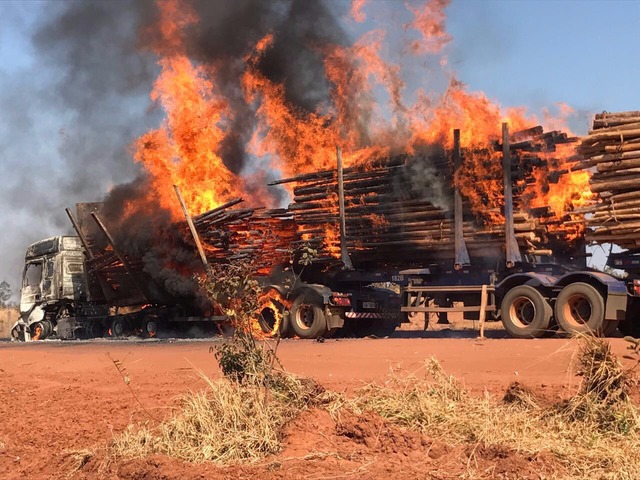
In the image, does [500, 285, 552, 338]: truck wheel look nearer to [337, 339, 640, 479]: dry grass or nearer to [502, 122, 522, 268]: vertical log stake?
[502, 122, 522, 268]: vertical log stake

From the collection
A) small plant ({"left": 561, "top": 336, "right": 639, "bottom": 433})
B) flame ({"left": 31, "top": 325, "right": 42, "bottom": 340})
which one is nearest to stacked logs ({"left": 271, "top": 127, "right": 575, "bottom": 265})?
small plant ({"left": 561, "top": 336, "right": 639, "bottom": 433})

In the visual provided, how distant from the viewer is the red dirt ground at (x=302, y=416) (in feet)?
19.3

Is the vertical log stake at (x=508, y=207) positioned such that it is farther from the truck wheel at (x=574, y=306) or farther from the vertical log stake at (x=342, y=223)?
the vertical log stake at (x=342, y=223)

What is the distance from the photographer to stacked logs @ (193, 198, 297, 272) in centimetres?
2136

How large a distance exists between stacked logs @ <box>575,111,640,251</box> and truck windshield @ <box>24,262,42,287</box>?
21.2 meters

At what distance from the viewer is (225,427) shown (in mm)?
6727

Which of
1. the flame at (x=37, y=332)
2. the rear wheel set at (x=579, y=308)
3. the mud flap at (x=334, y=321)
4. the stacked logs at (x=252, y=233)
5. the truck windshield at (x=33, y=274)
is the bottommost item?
the flame at (x=37, y=332)

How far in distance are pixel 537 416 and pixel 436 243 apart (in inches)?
441

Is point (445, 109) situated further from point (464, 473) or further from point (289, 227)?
point (464, 473)

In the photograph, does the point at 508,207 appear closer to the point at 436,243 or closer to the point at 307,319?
the point at 436,243

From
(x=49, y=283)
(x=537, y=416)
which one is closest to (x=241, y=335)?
(x=537, y=416)

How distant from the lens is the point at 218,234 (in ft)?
71.9

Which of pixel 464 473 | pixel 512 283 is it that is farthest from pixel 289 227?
pixel 464 473

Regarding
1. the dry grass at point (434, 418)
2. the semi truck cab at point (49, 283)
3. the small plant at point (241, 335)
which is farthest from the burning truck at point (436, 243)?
the dry grass at point (434, 418)
